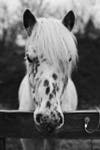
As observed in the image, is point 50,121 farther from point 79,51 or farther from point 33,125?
point 79,51

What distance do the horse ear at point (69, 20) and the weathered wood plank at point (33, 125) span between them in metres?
0.86

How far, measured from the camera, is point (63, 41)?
2.93 m

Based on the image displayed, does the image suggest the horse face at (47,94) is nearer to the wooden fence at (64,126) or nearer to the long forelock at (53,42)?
the long forelock at (53,42)

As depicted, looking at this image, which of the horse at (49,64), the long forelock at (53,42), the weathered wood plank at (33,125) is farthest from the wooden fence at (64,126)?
the long forelock at (53,42)

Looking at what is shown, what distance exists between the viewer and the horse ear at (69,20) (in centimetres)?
325

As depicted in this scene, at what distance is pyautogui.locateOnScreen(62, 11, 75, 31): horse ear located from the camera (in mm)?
3252

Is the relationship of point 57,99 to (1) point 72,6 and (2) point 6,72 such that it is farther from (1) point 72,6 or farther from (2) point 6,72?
(1) point 72,6

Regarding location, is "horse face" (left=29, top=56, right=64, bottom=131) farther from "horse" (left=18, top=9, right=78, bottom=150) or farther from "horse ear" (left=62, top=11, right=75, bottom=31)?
"horse ear" (left=62, top=11, right=75, bottom=31)

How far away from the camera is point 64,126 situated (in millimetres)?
2873

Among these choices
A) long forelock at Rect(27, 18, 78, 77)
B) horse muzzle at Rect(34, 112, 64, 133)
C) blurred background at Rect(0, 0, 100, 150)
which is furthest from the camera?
blurred background at Rect(0, 0, 100, 150)

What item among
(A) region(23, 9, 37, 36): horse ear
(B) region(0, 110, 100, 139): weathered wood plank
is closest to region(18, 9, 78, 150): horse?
(A) region(23, 9, 37, 36): horse ear

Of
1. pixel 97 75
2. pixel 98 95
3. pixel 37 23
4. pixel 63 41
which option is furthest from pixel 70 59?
pixel 97 75

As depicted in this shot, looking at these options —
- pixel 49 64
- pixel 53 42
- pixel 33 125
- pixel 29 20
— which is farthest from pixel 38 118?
pixel 29 20

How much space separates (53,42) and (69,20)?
470mm
